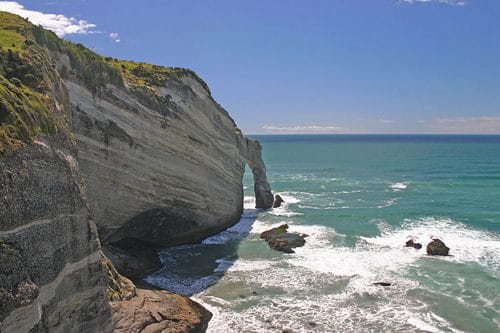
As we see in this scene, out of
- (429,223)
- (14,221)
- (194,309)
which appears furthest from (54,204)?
(429,223)

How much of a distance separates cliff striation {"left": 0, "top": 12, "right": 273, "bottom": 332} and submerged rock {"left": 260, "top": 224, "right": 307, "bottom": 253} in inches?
166

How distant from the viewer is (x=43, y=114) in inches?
559

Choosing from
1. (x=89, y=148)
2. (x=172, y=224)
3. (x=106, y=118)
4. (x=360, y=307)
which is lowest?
(x=360, y=307)

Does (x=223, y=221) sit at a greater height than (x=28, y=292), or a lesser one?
lesser

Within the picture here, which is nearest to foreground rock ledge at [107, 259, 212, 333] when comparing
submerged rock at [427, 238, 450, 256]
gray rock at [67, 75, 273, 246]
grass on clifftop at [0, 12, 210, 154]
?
gray rock at [67, 75, 273, 246]

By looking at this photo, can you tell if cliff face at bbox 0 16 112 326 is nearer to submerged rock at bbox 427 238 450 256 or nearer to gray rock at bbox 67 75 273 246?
gray rock at bbox 67 75 273 246

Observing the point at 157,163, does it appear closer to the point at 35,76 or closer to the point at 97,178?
the point at 97,178

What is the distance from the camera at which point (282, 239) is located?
32.8 metres

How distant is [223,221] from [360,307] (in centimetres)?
1623

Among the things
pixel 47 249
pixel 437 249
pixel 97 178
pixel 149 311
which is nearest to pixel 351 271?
pixel 437 249

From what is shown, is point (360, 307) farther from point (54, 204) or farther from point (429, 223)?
point (429, 223)

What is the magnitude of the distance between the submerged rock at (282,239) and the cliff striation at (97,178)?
13.9 ft

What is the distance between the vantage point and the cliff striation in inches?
477

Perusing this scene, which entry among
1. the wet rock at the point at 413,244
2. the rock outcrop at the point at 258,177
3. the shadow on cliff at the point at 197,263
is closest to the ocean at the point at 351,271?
the shadow on cliff at the point at 197,263
